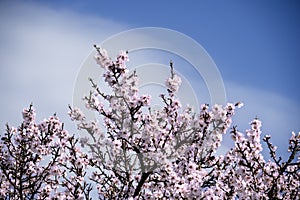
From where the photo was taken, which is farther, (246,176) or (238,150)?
(246,176)

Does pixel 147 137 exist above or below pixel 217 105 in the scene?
below

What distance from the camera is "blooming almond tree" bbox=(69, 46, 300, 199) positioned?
10055 millimetres

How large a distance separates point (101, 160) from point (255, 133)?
487 centimetres

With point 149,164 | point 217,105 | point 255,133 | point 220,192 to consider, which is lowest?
point 220,192

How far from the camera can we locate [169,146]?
10664mm

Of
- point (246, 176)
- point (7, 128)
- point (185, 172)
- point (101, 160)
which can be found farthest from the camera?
point (7, 128)

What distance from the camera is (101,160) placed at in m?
11.6

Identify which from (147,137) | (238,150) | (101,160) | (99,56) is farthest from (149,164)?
(99,56)

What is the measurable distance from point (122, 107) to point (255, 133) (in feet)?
12.7

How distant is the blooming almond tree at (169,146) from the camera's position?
10055 millimetres

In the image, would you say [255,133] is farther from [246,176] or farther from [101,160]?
[101,160]

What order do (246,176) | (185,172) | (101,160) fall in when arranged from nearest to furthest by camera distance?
(185,172)
(246,176)
(101,160)

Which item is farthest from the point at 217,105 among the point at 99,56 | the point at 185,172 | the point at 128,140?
the point at 99,56

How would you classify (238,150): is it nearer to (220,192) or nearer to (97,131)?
(220,192)
